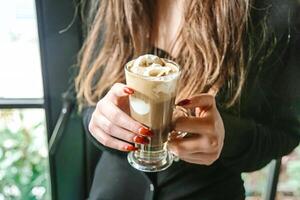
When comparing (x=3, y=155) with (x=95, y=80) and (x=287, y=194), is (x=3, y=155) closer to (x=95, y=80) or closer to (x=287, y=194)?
(x=95, y=80)

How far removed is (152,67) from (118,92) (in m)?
0.09

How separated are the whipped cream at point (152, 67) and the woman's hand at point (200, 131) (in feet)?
0.21

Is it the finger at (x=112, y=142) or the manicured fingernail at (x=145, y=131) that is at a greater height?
the manicured fingernail at (x=145, y=131)

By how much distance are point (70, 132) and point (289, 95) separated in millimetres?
638

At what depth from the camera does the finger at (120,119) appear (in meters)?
0.77

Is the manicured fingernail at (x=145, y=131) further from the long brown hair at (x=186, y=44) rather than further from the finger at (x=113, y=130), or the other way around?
the long brown hair at (x=186, y=44)

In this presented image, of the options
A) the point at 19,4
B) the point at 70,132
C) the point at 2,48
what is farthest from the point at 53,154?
the point at 19,4

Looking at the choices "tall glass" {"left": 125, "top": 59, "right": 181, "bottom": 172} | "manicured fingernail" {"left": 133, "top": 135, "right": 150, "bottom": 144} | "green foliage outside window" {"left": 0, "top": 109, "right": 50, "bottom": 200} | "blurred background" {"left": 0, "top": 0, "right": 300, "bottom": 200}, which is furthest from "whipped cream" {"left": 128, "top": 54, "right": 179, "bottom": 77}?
"green foliage outside window" {"left": 0, "top": 109, "right": 50, "bottom": 200}

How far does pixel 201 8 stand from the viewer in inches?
38.9

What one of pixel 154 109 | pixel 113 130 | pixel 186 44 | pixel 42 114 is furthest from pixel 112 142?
pixel 42 114

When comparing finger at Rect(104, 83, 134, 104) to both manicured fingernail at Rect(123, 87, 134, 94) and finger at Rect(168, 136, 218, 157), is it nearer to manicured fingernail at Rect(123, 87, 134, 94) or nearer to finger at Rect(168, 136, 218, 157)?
manicured fingernail at Rect(123, 87, 134, 94)

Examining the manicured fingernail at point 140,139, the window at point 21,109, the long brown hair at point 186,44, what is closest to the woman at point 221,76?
the long brown hair at point 186,44

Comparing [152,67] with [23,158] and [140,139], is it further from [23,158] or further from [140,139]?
[23,158]

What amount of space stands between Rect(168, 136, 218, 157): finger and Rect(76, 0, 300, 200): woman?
14cm
